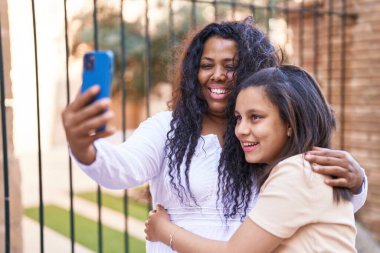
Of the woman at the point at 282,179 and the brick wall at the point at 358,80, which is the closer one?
the woman at the point at 282,179

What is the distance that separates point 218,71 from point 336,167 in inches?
20.5

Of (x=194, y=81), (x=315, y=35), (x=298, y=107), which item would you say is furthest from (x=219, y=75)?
(x=315, y=35)

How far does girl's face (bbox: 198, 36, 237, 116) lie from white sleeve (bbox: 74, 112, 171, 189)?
0.17 meters

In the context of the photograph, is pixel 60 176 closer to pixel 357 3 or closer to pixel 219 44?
pixel 357 3

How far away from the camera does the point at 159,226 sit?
1643 mm

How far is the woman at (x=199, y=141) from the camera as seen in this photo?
5.26ft

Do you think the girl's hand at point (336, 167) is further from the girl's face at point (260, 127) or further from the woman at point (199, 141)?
the girl's face at point (260, 127)

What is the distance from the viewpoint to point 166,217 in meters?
1.67

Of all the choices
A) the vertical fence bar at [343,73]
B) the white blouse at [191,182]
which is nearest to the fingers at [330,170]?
the white blouse at [191,182]

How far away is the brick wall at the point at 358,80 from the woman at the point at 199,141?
8.03ft

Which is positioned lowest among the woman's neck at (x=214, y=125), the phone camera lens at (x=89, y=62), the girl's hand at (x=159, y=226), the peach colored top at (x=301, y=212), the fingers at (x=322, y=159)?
the girl's hand at (x=159, y=226)

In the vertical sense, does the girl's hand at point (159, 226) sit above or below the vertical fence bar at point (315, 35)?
below

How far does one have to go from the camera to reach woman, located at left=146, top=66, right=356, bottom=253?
1.38 metres

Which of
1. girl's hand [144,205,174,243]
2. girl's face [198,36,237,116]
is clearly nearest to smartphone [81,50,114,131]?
girl's hand [144,205,174,243]
